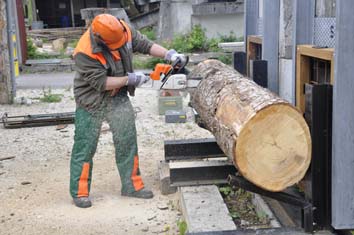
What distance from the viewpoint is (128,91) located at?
15.5 feet

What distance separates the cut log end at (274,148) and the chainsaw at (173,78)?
139cm

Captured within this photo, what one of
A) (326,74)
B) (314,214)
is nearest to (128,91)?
(326,74)

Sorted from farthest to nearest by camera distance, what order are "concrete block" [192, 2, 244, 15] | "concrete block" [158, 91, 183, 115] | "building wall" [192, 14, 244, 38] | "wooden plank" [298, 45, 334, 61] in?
"building wall" [192, 14, 244, 38]
"concrete block" [192, 2, 244, 15]
"concrete block" [158, 91, 183, 115]
"wooden plank" [298, 45, 334, 61]

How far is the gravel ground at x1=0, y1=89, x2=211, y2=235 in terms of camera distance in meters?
4.23

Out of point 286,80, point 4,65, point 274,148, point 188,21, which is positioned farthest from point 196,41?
point 274,148

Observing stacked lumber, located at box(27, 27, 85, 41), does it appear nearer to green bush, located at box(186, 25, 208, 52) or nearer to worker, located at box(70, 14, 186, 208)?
green bush, located at box(186, 25, 208, 52)

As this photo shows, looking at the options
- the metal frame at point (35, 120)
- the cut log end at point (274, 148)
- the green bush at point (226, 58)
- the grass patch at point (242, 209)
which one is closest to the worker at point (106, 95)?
the grass patch at point (242, 209)

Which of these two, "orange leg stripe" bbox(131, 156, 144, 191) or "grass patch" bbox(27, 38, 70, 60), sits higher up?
"grass patch" bbox(27, 38, 70, 60)

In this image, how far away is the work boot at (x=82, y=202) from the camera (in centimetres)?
456

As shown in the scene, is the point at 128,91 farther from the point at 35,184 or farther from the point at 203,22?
the point at 203,22

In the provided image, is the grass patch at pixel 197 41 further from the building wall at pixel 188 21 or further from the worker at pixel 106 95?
the worker at pixel 106 95

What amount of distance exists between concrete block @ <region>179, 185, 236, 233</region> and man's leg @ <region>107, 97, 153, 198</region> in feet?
1.51

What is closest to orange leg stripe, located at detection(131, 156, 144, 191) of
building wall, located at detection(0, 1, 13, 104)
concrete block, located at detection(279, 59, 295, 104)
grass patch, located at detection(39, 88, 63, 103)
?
concrete block, located at detection(279, 59, 295, 104)

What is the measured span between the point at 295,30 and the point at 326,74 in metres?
0.54
